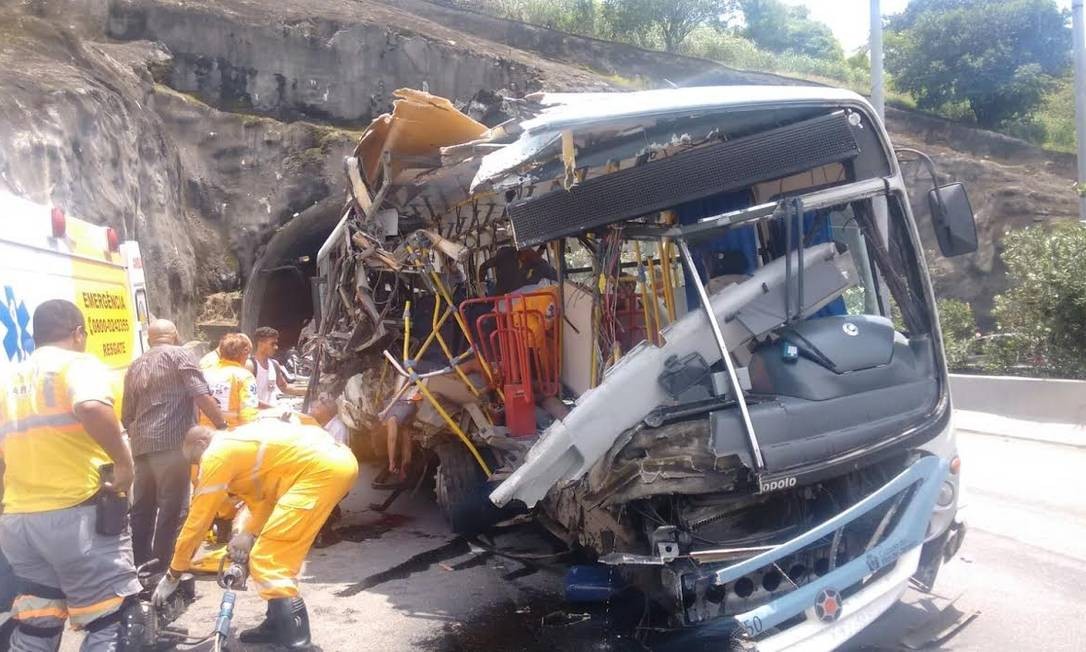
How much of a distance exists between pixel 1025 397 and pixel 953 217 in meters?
8.99

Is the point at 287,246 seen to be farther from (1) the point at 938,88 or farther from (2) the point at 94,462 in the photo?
(1) the point at 938,88

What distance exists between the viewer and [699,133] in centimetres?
400

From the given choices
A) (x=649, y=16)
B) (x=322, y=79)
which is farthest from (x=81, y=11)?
(x=649, y=16)

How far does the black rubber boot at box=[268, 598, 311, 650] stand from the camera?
419 cm

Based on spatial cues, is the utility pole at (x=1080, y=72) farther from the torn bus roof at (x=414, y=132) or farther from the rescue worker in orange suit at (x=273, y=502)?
the rescue worker in orange suit at (x=273, y=502)

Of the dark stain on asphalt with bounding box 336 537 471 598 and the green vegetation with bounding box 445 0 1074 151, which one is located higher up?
the green vegetation with bounding box 445 0 1074 151

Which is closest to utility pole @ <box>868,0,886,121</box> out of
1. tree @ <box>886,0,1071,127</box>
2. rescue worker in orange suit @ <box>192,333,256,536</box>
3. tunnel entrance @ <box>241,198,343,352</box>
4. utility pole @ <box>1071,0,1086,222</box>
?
utility pole @ <box>1071,0,1086,222</box>

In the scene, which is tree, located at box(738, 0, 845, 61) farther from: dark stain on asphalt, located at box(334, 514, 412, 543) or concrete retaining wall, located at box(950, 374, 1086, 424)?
dark stain on asphalt, located at box(334, 514, 412, 543)

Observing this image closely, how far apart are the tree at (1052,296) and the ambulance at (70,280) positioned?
36.5 feet

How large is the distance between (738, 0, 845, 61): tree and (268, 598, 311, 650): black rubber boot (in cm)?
5804

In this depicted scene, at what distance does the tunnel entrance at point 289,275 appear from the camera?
18734 mm

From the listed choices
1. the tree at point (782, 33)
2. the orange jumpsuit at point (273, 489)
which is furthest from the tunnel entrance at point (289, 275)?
the tree at point (782, 33)

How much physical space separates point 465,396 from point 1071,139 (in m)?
29.9

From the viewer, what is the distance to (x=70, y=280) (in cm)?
519
